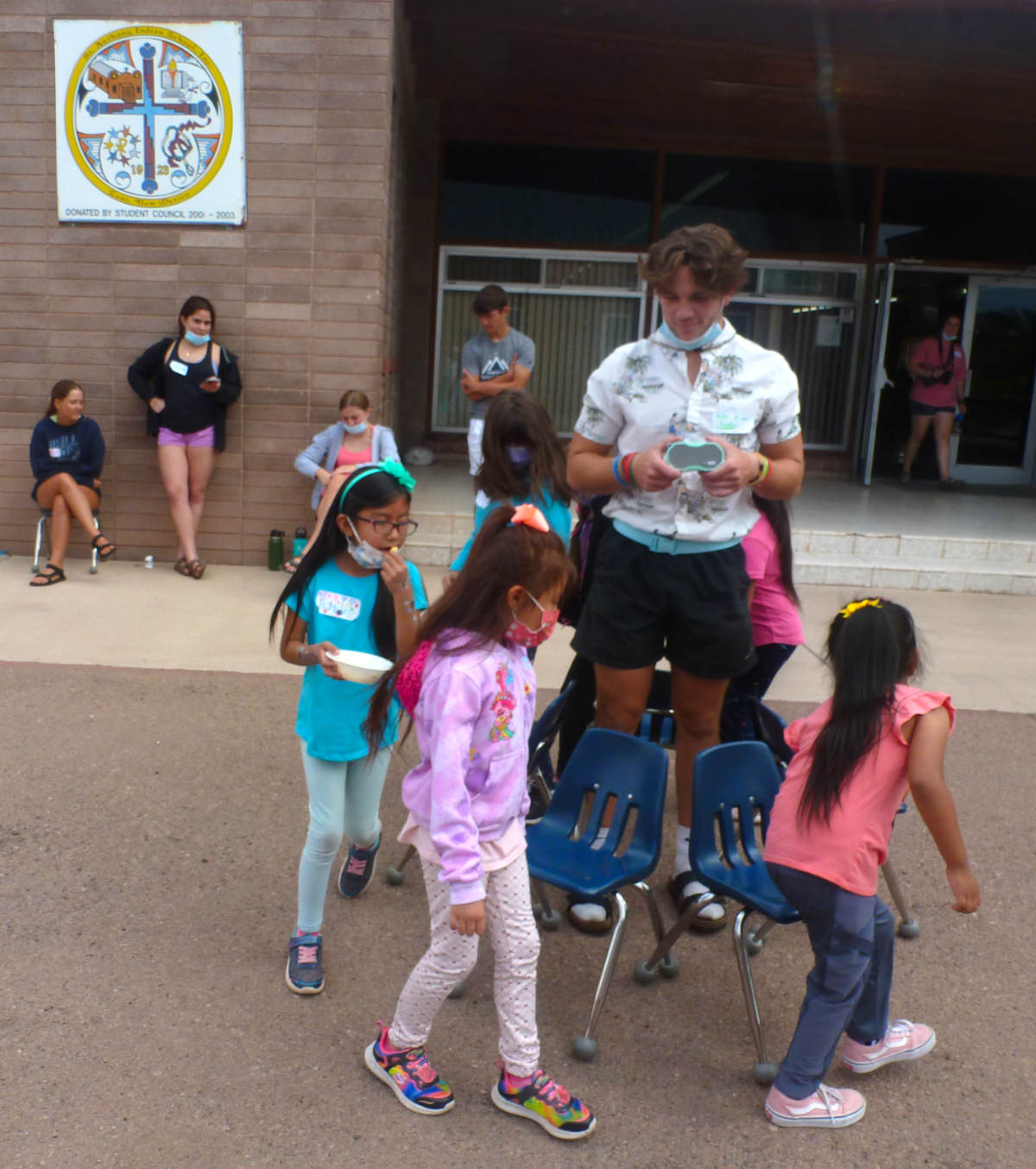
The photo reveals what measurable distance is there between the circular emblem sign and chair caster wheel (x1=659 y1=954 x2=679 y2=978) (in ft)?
19.8

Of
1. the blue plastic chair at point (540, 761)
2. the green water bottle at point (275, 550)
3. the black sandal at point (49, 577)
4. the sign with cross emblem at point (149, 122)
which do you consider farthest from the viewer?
the green water bottle at point (275, 550)

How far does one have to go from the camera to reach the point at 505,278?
11.4 m

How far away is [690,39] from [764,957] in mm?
7966

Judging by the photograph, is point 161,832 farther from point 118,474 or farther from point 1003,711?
point 118,474

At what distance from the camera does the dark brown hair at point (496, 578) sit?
2344 mm

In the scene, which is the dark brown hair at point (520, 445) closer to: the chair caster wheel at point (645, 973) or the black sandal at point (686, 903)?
the black sandal at point (686, 903)

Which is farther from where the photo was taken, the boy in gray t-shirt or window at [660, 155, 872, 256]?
window at [660, 155, 872, 256]

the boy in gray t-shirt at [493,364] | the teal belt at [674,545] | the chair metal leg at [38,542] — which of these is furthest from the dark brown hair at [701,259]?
the chair metal leg at [38,542]

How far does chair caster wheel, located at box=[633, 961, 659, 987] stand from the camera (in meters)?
3.00

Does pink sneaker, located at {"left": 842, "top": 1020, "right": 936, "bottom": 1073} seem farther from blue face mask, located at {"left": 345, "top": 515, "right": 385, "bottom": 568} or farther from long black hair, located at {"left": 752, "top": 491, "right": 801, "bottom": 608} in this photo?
blue face mask, located at {"left": 345, "top": 515, "right": 385, "bottom": 568}

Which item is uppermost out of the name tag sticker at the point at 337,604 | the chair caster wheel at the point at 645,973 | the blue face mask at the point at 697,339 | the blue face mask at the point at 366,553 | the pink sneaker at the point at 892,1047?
the blue face mask at the point at 697,339

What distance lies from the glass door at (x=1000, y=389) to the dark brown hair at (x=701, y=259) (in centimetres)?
1010

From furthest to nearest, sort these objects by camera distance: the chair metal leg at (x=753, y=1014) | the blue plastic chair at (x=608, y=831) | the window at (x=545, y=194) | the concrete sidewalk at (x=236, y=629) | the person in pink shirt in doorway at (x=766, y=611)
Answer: the window at (x=545, y=194), the concrete sidewalk at (x=236, y=629), the person in pink shirt in doorway at (x=766, y=611), the blue plastic chair at (x=608, y=831), the chair metal leg at (x=753, y=1014)

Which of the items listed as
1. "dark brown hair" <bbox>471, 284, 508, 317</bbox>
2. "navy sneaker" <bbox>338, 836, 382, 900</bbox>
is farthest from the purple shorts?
"navy sneaker" <bbox>338, 836, 382, 900</bbox>
